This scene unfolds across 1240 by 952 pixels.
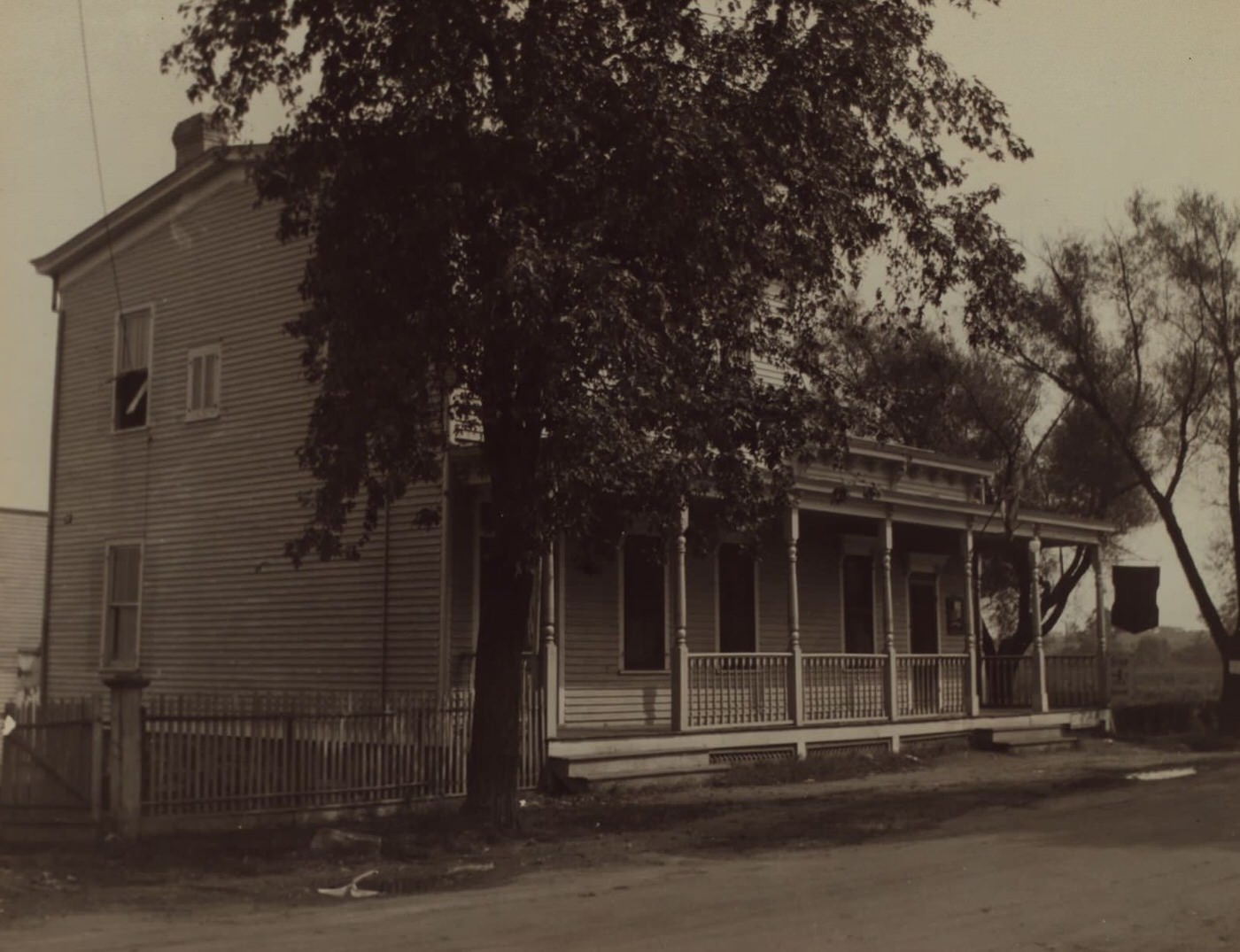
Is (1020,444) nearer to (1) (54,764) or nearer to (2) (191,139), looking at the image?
(2) (191,139)

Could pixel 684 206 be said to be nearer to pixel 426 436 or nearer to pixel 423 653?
pixel 426 436

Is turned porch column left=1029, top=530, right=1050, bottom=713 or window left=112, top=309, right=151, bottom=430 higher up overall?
window left=112, top=309, right=151, bottom=430

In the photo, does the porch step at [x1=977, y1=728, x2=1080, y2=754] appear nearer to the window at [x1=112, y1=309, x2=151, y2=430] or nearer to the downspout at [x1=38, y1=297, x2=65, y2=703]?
the window at [x1=112, y1=309, x2=151, y2=430]

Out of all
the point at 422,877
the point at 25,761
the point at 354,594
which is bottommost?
the point at 422,877

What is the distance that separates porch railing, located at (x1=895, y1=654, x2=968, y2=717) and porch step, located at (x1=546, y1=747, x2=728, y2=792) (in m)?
5.42

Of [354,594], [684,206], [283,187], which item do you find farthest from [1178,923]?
[354,594]

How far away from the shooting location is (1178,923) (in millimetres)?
8766

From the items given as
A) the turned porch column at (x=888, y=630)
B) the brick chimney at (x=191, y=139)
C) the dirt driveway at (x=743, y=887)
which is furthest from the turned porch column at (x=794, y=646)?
the brick chimney at (x=191, y=139)

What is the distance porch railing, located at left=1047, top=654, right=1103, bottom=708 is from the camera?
88.9 feet

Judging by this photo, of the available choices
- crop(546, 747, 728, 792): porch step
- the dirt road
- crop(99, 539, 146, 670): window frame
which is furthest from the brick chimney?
the dirt road

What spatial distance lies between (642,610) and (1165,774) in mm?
7711

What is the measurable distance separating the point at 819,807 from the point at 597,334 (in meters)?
6.76

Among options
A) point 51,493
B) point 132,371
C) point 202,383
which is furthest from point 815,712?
point 51,493

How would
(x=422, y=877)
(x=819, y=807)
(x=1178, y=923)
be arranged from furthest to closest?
1. (x=819, y=807)
2. (x=422, y=877)
3. (x=1178, y=923)
